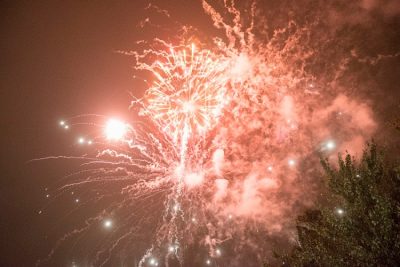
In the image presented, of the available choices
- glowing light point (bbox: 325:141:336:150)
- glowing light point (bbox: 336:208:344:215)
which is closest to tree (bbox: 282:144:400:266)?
glowing light point (bbox: 336:208:344:215)

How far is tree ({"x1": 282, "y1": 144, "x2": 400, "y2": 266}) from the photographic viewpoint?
1184 cm

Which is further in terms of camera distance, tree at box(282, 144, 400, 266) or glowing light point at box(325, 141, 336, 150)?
glowing light point at box(325, 141, 336, 150)

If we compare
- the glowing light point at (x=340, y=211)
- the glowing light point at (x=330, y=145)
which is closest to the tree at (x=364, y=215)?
the glowing light point at (x=340, y=211)

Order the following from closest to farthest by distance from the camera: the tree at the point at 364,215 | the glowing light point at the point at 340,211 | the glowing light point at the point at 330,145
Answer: the tree at the point at 364,215
the glowing light point at the point at 340,211
the glowing light point at the point at 330,145

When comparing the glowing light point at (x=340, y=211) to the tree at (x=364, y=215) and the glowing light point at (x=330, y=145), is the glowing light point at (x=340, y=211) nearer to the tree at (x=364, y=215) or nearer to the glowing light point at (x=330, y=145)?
the tree at (x=364, y=215)

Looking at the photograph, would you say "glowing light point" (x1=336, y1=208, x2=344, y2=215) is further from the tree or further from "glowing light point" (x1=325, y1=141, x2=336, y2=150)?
"glowing light point" (x1=325, y1=141, x2=336, y2=150)

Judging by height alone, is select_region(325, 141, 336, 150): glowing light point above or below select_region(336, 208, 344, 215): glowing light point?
above

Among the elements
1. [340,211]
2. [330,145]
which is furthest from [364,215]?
[330,145]

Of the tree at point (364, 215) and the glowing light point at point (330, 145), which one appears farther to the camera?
the glowing light point at point (330, 145)

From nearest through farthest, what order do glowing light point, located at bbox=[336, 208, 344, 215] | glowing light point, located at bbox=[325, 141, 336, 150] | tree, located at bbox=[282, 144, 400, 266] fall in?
1. tree, located at bbox=[282, 144, 400, 266]
2. glowing light point, located at bbox=[336, 208, 344, 215]
3. glowing light point, located at bbox=[325, 141, 336, 150]

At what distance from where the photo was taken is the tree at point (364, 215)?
38.8 ft

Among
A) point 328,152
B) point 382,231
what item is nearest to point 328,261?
point 382,231

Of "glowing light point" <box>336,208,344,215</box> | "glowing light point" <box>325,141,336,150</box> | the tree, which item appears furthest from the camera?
"glowing light point" <box>325,141,336,150</box>

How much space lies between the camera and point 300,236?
18688 millimetres
